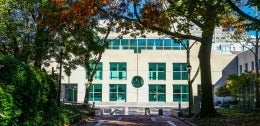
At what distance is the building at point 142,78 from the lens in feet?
248

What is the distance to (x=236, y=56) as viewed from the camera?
78.6 m

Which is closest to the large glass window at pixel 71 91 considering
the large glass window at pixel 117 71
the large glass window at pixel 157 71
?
the large glass window at pixel 117 71

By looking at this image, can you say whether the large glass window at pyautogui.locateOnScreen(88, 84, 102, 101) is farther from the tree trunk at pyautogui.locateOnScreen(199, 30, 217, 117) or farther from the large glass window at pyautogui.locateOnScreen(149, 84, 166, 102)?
the tree trunk at pyautogui.locateOnScreen(199, 30, 217, 117)

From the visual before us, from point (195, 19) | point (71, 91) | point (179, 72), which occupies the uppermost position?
point (179, 72)

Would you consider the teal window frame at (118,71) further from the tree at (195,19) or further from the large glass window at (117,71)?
the tree at (195,19)

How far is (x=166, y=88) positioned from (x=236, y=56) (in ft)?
39.3

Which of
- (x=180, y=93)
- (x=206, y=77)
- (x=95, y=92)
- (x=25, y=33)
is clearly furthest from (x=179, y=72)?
(x=25, y=33)

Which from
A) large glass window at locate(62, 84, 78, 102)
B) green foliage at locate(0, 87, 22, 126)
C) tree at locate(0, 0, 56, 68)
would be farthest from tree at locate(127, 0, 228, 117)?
large glass window at locate(62, 84, 78, 102)

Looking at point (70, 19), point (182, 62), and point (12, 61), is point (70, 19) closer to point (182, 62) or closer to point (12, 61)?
point (12, 61)

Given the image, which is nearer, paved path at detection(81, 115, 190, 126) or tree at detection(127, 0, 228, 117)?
tree at detection(127, 0, 228, 117)

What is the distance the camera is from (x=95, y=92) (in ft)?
249

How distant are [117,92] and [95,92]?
322cm

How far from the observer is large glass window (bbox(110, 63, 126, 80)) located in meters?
76.1

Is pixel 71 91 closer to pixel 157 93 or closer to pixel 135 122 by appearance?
pixel 157 93
